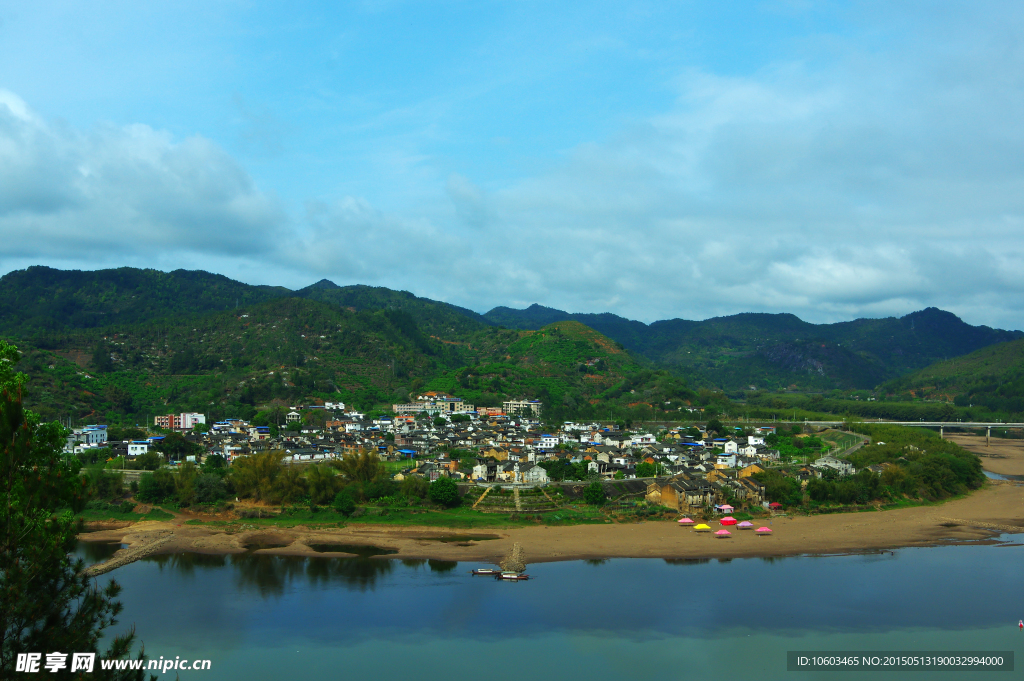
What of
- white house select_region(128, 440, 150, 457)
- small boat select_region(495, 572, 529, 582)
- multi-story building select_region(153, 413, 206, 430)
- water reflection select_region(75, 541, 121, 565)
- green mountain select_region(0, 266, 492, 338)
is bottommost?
water reflection select_region(75, 541, 121, 565)

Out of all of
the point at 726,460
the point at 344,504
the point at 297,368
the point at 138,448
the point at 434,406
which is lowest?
the point at 344,504

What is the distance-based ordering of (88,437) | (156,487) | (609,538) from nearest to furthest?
1. (609,538)
2. (156,487)
3. (88,437)

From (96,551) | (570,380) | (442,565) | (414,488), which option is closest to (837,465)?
(414,488)

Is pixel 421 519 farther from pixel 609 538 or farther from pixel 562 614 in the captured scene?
pixel 562 614

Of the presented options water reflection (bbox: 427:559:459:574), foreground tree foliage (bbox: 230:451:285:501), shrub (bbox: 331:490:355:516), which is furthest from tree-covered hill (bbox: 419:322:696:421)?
water reflection (bbox: 427:559:459:574)

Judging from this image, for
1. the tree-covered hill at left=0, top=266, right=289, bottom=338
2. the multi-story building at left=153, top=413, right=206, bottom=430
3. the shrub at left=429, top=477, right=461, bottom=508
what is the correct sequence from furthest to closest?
the tree-covered hill at left=0, top=266, right=289, bottom=338 → the multi-story building at left=153, top=413, right=206, bottom=430 → the shrub at left=429, top=477, right=461, bottom=508

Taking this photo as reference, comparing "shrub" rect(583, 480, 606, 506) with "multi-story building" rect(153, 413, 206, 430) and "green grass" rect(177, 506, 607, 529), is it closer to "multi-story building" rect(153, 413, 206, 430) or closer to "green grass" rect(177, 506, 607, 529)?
"green grass" rect(177, 506, 607, 529)

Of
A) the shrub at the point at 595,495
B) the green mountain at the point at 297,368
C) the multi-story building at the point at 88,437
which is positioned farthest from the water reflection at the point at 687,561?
the green mountain at the point at 297,368
